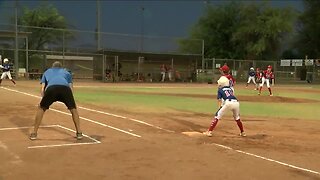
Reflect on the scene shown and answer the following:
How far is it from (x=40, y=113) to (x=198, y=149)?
12.0 ft

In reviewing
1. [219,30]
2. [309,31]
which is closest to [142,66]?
[219,30]

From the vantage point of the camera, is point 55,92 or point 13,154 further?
point 55,92

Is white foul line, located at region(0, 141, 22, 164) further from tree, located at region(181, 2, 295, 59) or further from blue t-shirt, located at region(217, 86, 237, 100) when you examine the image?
tree, located at region(181, 2, 295, 59)

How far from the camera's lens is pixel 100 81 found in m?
44.5

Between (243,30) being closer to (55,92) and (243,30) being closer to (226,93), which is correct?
(226,93)

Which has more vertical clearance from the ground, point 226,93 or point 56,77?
point 56,77

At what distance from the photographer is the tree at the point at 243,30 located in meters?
69.9

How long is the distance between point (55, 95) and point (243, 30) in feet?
206

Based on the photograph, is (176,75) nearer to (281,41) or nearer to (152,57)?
(152,57)

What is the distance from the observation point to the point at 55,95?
10719mm

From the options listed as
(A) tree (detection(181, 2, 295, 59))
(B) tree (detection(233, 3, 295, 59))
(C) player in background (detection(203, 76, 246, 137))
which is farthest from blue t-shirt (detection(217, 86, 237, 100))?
(B) tree (detection(233, 3, 295, 59))

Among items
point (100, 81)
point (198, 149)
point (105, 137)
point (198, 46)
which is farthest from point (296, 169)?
point (198, 46)

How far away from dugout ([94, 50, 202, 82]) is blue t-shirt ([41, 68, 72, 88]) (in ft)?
109

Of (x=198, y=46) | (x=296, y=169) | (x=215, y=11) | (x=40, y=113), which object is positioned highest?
(x=215, y=11)
